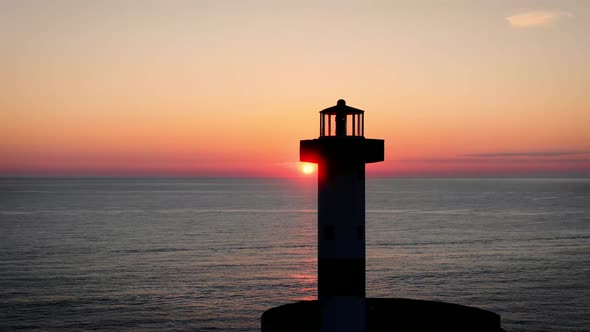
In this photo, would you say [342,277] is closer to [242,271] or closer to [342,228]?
[342,228]

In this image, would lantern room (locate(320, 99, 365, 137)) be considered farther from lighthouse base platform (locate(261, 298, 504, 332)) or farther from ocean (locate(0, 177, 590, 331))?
ocean (locate(0, 177, 590, 331))

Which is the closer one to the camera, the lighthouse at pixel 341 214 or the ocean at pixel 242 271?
the lighthouse at pixel 341 214

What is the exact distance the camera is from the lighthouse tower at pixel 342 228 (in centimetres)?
2064

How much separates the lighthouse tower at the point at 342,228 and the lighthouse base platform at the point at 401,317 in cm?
311

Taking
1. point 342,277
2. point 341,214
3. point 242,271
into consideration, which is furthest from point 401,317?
point 242,271

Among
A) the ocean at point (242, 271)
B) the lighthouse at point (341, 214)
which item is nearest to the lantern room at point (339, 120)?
the lighthouse at point (341, 214)

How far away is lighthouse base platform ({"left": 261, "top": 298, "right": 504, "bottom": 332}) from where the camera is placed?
76.2ft

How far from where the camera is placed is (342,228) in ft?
67.6

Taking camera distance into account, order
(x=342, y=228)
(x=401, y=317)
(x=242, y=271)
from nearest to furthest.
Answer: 1. (x=342, y=228)
2. (x=401, y=317)
3. (x=242, y=271)

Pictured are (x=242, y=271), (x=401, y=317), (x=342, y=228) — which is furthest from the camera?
(x=242, y=271)

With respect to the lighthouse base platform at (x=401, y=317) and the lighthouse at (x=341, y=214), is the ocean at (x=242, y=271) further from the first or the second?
the lighthouse at (x=341, y=214)

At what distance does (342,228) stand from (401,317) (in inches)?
279

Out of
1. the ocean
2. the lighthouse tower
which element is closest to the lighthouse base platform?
the lighthouse tower

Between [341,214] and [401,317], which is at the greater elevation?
[341,214]
